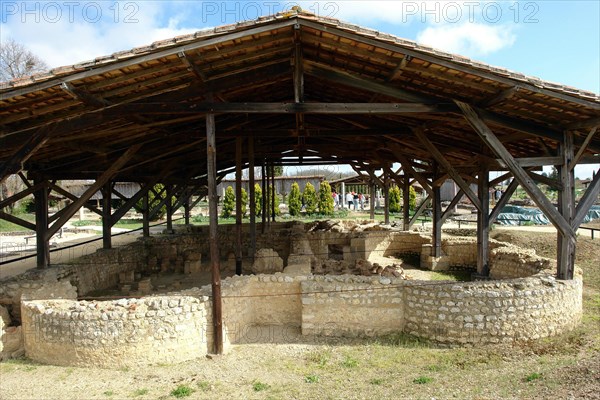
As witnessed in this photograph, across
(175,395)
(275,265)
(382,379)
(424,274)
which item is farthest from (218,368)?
(424,274)

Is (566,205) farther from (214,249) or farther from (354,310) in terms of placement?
(214,249)

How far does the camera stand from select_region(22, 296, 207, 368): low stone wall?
5.95 meters

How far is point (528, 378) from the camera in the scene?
5117 mm

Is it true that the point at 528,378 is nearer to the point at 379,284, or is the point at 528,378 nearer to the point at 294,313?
the point at 379,284

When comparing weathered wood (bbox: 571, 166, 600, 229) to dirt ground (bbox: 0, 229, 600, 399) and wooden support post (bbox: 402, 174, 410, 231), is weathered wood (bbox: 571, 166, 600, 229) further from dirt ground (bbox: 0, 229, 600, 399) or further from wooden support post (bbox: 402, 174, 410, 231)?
wooden support post (bbox: 402, 174, 410, 231)

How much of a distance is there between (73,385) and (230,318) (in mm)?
2493

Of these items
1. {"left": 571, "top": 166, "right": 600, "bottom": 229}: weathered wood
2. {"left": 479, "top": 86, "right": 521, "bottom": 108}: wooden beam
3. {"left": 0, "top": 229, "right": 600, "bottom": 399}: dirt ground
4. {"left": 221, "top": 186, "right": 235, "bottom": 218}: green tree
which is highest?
{"left": 479, "top": 86, "right": 521, "bottom": 108}: wooden beam

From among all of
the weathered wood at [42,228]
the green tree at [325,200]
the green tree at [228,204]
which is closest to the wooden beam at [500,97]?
the weathered wood at [42,228]

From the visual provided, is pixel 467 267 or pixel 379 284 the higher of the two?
pixel 379 284

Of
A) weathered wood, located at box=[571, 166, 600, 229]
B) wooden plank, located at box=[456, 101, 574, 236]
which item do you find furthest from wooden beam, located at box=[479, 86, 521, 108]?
weathered wood, located at box=[571, 166, 600, 229]

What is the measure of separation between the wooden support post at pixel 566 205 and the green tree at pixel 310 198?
80.4ft

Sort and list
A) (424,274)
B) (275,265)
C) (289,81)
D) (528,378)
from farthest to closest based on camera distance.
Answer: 1. (424,274)
2. (275,265)
3. (289,81)
4. (528,378)

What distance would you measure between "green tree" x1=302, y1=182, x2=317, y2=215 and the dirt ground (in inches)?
973

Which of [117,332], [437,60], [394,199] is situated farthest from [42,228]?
[394,199]
